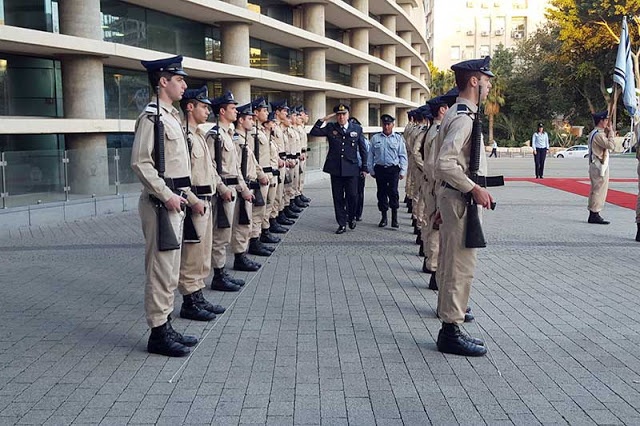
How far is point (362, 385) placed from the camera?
4879mm

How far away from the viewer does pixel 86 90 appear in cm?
1722

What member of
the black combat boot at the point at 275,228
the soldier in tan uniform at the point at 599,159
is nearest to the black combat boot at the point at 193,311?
the black combat boot at the point at 275,228

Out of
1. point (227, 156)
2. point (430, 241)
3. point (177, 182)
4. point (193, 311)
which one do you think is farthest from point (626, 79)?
point (177, 182)

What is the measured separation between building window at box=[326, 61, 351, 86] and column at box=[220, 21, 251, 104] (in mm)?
12805

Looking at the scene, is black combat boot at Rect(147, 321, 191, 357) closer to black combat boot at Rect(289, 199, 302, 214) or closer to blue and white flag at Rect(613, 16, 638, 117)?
black combat boot at Rect(289, 199, 302, 214)

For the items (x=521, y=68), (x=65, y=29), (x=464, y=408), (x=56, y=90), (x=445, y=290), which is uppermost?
(x=521, y=68)

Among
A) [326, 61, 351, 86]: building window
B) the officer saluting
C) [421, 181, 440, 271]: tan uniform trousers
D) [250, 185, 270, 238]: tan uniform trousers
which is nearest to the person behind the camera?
[421, 181, 440, 271]: tan uniform trousers

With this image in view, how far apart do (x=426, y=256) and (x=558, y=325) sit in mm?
2540

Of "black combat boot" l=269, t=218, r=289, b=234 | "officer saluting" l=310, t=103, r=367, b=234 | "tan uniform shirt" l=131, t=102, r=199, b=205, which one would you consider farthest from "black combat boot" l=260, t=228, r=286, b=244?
"tan uniform shirt" l=131, t=102, r=199, b=205

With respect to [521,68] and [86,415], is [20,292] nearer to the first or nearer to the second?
[86,415]

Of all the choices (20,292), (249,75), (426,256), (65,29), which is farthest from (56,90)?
(426,256)

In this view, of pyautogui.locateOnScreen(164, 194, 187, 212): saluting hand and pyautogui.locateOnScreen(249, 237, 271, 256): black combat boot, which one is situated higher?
pyautogui.locateOnScreen(164, 194, 187, 212): saluting hand

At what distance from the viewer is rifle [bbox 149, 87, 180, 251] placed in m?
5.49

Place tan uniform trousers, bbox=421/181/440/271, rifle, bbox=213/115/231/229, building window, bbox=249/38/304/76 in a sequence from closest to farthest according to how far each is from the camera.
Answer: rifle, bbox=213/115/231/229, tan uniform trousers, bbox=421/181/440/271, building window, bbox=249/38/304/76
